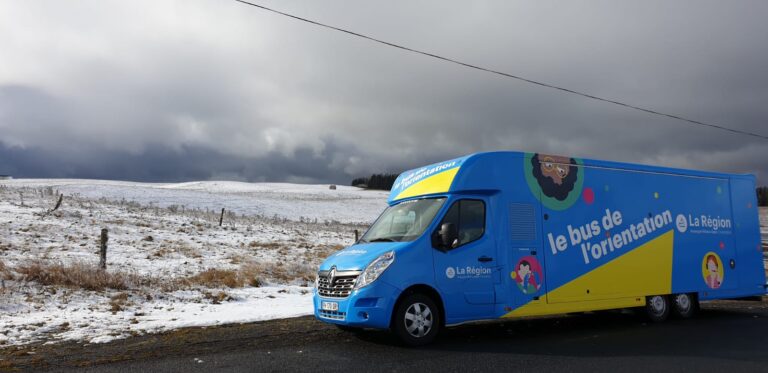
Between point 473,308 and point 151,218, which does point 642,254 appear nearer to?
point 473,308

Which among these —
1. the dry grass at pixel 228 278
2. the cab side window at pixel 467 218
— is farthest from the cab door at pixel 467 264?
the dry grass at pixel 228 278

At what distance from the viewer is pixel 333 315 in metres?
7.58

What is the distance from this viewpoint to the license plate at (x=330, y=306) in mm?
7497

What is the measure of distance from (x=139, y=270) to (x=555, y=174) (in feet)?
36.1

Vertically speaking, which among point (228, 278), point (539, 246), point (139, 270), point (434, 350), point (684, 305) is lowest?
point (684, 305)

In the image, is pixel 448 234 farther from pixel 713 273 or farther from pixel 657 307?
pixel 713 273

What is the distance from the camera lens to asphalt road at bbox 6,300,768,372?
252 inches

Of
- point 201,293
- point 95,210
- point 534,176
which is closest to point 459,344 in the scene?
point 534,176

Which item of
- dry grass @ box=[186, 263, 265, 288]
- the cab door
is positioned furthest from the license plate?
dry grass @ box=[186, 263, 265, 288]

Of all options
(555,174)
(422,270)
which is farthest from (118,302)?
(555,174)

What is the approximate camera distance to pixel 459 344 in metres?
7.83

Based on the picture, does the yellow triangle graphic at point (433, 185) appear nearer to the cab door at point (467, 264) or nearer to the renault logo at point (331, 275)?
the cab door at point (467, 264)

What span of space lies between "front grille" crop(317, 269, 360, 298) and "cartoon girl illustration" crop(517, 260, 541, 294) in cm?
277

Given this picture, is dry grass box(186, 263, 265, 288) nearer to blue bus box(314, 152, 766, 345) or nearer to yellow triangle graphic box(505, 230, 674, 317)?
blue bus box(314, 152, 766, 345)
